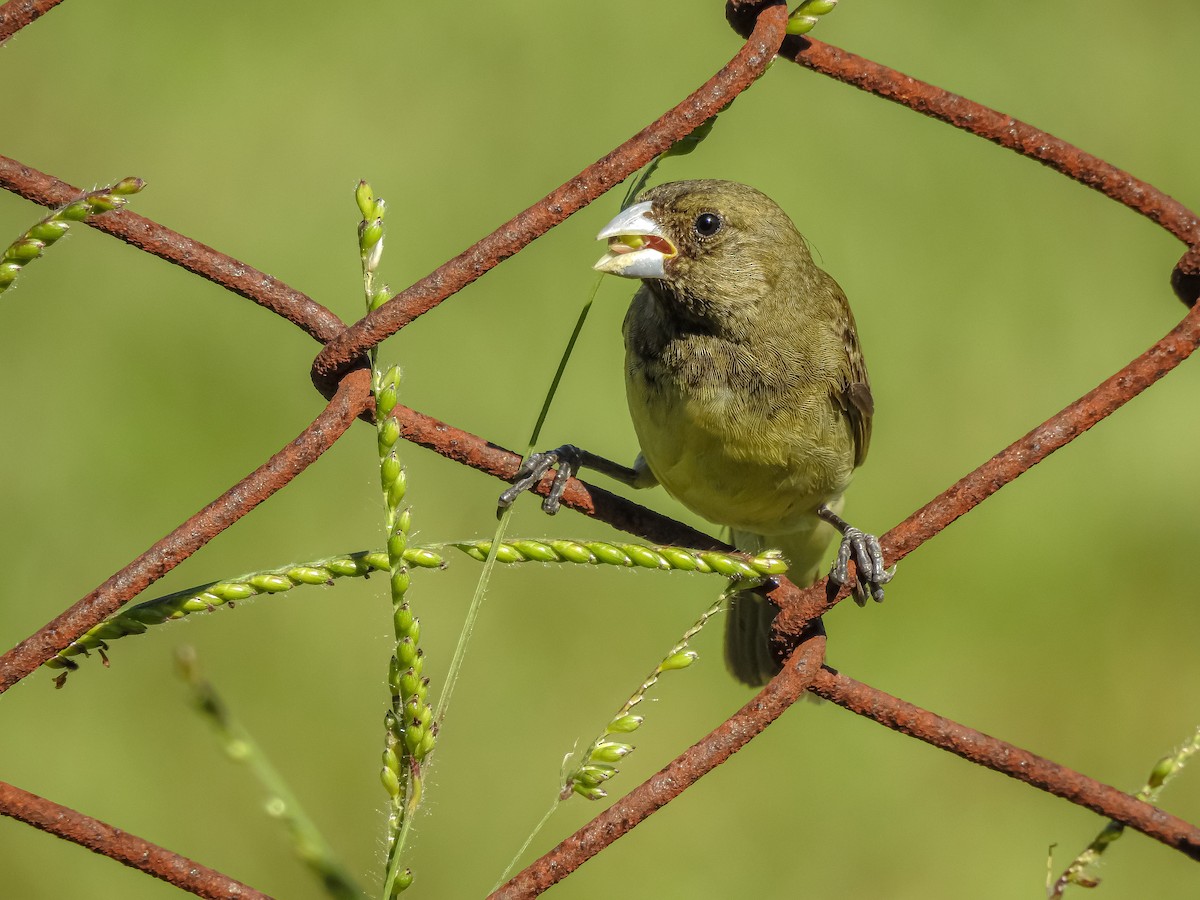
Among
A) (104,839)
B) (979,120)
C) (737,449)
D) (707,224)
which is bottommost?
(104,839)

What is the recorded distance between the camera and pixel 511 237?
176 centimetres

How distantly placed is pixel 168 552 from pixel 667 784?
2.17ft

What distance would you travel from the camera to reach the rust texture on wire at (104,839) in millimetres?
1570

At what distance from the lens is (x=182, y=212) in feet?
18.1

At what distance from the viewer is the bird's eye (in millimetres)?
3412

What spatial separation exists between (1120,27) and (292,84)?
150 inches

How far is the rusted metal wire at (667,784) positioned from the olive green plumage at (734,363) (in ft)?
4.39

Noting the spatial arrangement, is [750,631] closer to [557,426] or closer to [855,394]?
[855,394]

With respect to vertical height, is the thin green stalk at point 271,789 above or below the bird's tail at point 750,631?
below

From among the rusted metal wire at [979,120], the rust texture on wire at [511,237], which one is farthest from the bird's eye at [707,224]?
the rust texture on wire at [511,237]

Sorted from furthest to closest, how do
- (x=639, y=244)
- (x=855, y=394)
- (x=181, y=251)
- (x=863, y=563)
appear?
(x=855, y=394) < (x=639, y=244) < (x=863, y=563) < (x=181, y=251)

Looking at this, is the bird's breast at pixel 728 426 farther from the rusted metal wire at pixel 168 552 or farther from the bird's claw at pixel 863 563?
the rusted metal wire at pixel 168 552

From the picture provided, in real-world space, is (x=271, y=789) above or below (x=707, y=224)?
below

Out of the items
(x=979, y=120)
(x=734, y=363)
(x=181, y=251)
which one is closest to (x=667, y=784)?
(x=181, y=251)
